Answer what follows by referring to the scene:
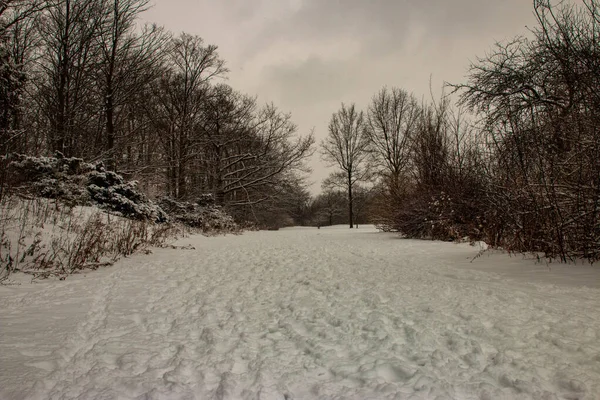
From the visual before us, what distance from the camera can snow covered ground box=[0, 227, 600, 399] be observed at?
1.65 meters

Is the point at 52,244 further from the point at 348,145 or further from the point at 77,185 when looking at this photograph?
the point at 348,145

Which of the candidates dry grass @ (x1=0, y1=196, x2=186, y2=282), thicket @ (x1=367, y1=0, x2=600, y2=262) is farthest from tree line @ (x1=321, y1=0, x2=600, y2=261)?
dry grass @ (x1=0, y1=196, x2=186, y2=282)

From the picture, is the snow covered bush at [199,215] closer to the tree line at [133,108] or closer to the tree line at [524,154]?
the tree line at [133,108]

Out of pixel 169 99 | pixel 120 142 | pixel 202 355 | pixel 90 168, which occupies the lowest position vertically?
pixel 202 355

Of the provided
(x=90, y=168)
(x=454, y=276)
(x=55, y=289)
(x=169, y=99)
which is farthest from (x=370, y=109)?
(x=55, y=289)

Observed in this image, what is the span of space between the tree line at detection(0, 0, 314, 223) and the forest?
2.9 inches

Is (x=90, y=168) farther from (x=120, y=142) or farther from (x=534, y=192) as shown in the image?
(x=534, y=192)

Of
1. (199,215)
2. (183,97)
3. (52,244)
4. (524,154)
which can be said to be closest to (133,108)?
(183,97)

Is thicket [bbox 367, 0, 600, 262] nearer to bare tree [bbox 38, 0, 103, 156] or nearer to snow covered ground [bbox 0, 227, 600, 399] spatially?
snow covered ground [bbox 0, 227, 600, 399]

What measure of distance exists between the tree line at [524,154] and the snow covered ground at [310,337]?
848mm

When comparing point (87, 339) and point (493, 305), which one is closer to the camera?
point (87, 339)

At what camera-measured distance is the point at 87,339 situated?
231 cm

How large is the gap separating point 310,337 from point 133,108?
17129 mm

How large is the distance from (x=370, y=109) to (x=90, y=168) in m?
22.1
